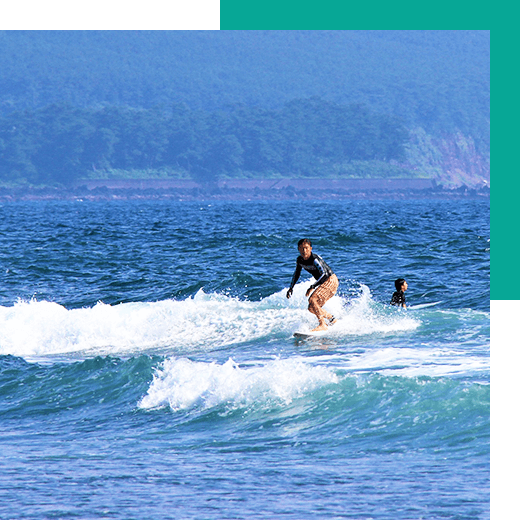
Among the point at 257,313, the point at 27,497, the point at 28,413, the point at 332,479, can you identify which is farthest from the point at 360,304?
the point at 27,497

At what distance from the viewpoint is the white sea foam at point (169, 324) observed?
16578 mm

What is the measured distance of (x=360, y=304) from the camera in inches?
707

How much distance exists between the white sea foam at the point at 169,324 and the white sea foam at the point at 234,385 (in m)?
3.24

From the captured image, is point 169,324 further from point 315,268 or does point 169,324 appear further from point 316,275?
point 315,268

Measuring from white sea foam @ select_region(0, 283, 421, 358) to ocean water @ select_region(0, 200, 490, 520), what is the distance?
2.2 inches

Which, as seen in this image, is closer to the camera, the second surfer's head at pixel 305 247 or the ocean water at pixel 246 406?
the ocean water at pixel 246 406

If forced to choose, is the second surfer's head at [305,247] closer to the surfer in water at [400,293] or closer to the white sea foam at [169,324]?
the white sea foam at [169,324]

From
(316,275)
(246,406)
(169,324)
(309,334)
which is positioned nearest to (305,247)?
(316,275)

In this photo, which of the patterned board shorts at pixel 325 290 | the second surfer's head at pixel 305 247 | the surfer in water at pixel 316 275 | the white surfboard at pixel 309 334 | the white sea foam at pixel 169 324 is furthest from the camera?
the white sea foam at pixel 169 324

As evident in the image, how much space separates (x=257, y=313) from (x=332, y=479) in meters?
10.5

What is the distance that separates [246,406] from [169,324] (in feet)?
23.2

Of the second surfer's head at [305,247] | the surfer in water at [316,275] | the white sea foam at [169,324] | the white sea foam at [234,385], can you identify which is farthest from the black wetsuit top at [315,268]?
the white sea foam at [234,385]

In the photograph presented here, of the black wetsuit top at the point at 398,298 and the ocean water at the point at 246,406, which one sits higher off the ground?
the black wetsuit top at the point at 398,298

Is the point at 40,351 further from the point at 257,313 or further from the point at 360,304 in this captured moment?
the point at 360,304
